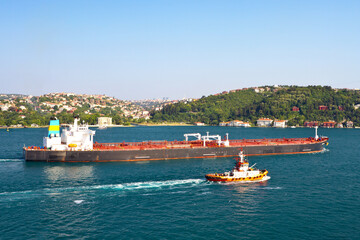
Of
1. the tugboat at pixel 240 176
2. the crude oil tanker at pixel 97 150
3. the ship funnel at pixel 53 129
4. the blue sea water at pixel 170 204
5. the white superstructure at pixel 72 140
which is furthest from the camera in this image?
the ship funnel at pixel 53 129

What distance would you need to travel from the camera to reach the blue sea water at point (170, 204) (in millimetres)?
27141

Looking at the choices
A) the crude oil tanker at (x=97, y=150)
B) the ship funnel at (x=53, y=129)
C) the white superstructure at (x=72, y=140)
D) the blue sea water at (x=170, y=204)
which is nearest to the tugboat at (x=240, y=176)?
the blue sea water at (x=170, y=204)

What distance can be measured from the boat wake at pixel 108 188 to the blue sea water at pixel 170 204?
13 centimetres

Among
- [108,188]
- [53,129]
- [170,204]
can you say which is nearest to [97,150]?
[53,129]

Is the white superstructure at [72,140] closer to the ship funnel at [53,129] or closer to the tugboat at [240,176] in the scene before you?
the ship funnel at [53,129]

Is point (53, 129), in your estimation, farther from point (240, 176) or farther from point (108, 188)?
point (240, 176)

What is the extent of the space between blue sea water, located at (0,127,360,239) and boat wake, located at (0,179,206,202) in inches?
5.0

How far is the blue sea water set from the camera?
1069 inches

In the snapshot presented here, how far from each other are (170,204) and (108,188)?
10739mm

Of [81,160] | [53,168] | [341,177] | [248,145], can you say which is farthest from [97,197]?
[248,145]

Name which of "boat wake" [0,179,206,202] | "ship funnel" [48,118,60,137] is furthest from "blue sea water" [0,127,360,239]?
"ship funnel" [48,118,60,137]

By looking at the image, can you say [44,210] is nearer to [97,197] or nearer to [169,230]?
[97,197]

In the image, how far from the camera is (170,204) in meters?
34.0

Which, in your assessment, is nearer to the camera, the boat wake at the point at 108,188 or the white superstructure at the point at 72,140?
the boat wake at the point at 108,188
